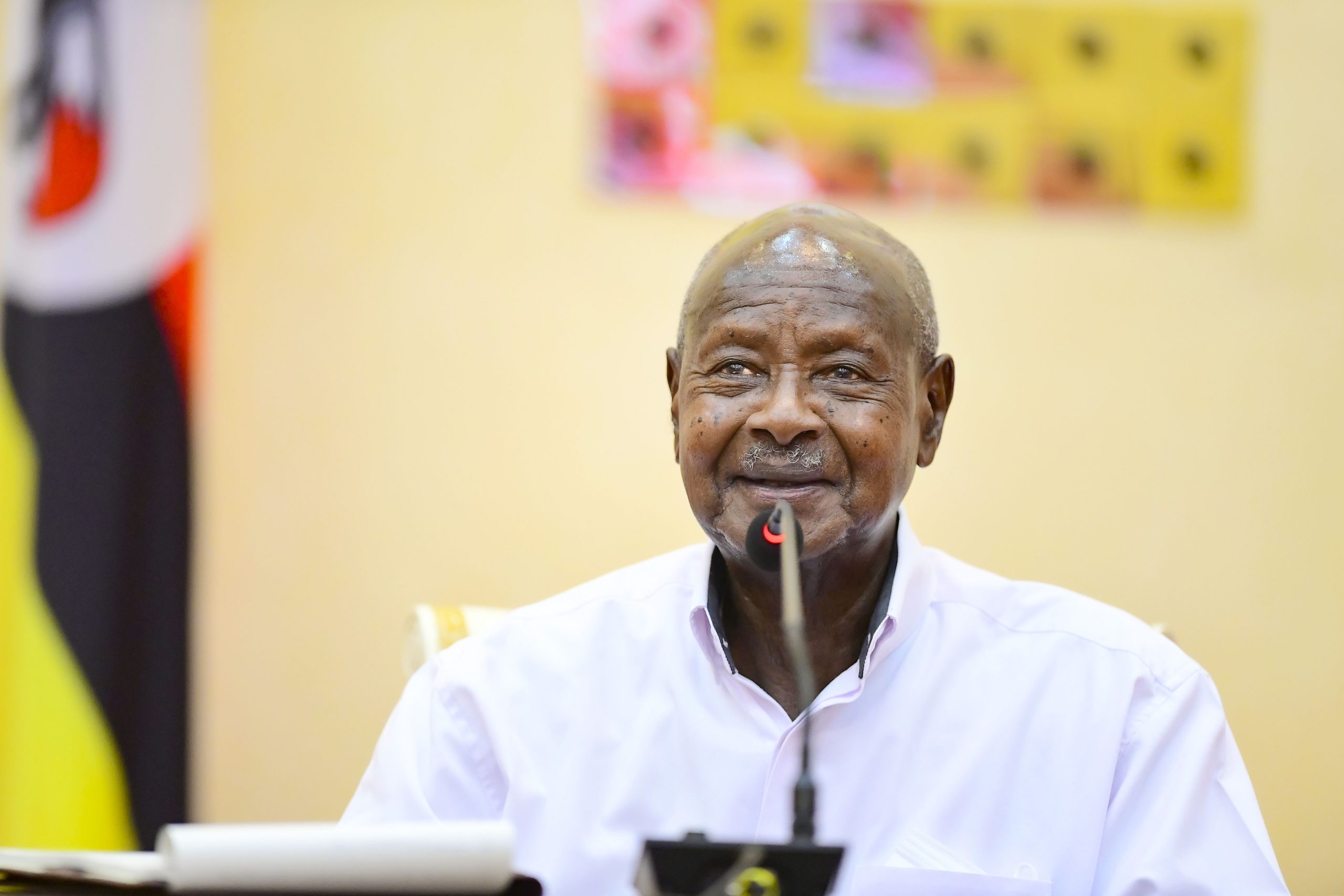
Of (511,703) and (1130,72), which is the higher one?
(1130,72)

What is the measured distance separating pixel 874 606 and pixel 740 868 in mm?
842

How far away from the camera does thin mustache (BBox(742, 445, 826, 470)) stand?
146 cm

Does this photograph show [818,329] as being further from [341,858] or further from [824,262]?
[341,858]

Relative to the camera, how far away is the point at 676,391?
1.69 meters

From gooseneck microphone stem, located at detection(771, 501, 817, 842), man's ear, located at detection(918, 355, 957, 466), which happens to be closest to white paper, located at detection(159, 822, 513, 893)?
gooseneck microphone stem, located at detection(771, 501, 817, 842)

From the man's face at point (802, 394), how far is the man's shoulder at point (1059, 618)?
0.15 meters

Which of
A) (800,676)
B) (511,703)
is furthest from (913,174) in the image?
(800,676)

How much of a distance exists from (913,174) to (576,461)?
3.09 ft

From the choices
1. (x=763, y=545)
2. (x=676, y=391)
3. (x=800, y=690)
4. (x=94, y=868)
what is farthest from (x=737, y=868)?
(x=676, y=391)

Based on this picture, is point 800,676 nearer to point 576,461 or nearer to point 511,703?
point 511,703

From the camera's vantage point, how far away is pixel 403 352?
8.69 ft

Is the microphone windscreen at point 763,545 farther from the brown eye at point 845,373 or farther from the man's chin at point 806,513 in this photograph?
the brown eye at point 845,373

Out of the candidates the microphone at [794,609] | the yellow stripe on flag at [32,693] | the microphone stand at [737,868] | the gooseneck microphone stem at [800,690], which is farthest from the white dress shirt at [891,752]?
the yellow stripe on flag at [32,693]

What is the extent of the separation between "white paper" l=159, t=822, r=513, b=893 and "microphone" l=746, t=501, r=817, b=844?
201mm
